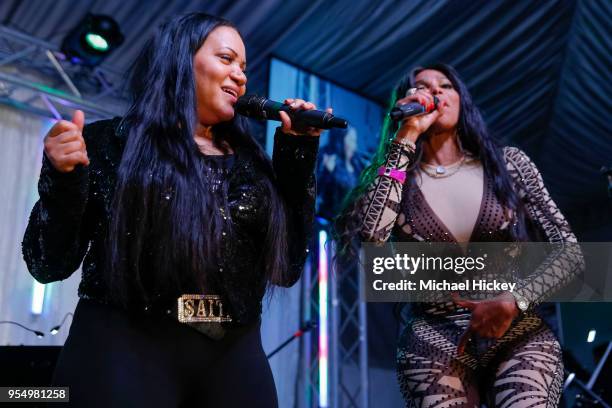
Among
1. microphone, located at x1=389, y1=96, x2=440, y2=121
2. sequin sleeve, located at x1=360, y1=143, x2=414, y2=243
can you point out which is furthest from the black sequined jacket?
microphone, located at x1=389, y1=96, x2=440, y2=121

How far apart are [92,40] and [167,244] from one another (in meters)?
3.30

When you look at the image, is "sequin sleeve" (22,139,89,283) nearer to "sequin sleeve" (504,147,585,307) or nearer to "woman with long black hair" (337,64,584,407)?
"woman with long black hair" (337,64,584,407)

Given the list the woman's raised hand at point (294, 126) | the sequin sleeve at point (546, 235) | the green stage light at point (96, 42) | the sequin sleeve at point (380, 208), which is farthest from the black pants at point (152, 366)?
the green stage light at point (96, 42)

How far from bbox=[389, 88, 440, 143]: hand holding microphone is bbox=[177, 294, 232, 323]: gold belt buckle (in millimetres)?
858

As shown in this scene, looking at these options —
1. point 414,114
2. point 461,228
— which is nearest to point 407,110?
point 414,114

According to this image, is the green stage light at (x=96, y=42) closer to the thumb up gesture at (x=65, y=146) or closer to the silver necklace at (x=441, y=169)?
the silver necklace at (x=441, y=169)

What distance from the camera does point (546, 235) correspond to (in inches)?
66.4

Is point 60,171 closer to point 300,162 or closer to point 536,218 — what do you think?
point 300,162

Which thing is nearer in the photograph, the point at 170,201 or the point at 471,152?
the point at 170,201

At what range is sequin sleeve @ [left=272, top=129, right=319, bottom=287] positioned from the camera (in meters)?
1.37

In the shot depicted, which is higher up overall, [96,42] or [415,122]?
[96,42]

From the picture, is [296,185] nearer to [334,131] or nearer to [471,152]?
[471,152]

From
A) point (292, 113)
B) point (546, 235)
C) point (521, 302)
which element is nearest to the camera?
Answer: point (292, 113)

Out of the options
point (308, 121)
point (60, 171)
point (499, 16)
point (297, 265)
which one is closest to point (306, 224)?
point (297, 265)
